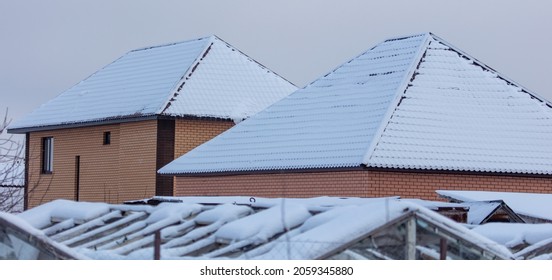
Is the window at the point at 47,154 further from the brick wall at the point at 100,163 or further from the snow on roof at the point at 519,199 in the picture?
the snow on roof at the point at 519,199

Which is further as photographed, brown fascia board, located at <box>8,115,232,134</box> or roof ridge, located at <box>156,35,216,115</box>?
roof ridge, located at <box>156,35,216,115</box>

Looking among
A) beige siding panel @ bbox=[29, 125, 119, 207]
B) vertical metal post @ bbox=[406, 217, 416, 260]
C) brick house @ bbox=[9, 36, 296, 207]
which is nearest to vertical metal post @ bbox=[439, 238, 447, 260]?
vertical metal post @ bbox=[406, 217, 416, 260]

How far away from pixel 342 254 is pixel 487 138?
16.0 m

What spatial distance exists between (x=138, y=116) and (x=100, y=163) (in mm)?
2251

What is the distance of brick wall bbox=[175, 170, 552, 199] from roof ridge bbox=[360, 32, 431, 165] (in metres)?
0.44

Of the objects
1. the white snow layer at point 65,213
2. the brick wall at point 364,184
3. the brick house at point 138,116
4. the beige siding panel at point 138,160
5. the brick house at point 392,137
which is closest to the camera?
the white snow layer at point 65,213

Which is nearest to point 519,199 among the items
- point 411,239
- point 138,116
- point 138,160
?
point 411,239

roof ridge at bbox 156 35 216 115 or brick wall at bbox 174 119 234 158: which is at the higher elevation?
roof ridge at bbox 156 35 216 115

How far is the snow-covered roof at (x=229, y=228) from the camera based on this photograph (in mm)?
9977

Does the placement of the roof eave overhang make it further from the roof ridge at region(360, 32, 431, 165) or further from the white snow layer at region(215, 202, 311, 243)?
the white snow layer at region(215, 202, 311, 243)

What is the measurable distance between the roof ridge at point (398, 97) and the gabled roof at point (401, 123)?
0.09 feet

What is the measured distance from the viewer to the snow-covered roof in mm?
9977

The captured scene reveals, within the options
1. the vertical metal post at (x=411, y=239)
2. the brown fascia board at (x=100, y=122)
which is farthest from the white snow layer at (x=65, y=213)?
the brown fascia board at (x=100, y=122)

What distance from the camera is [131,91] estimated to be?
115ft
